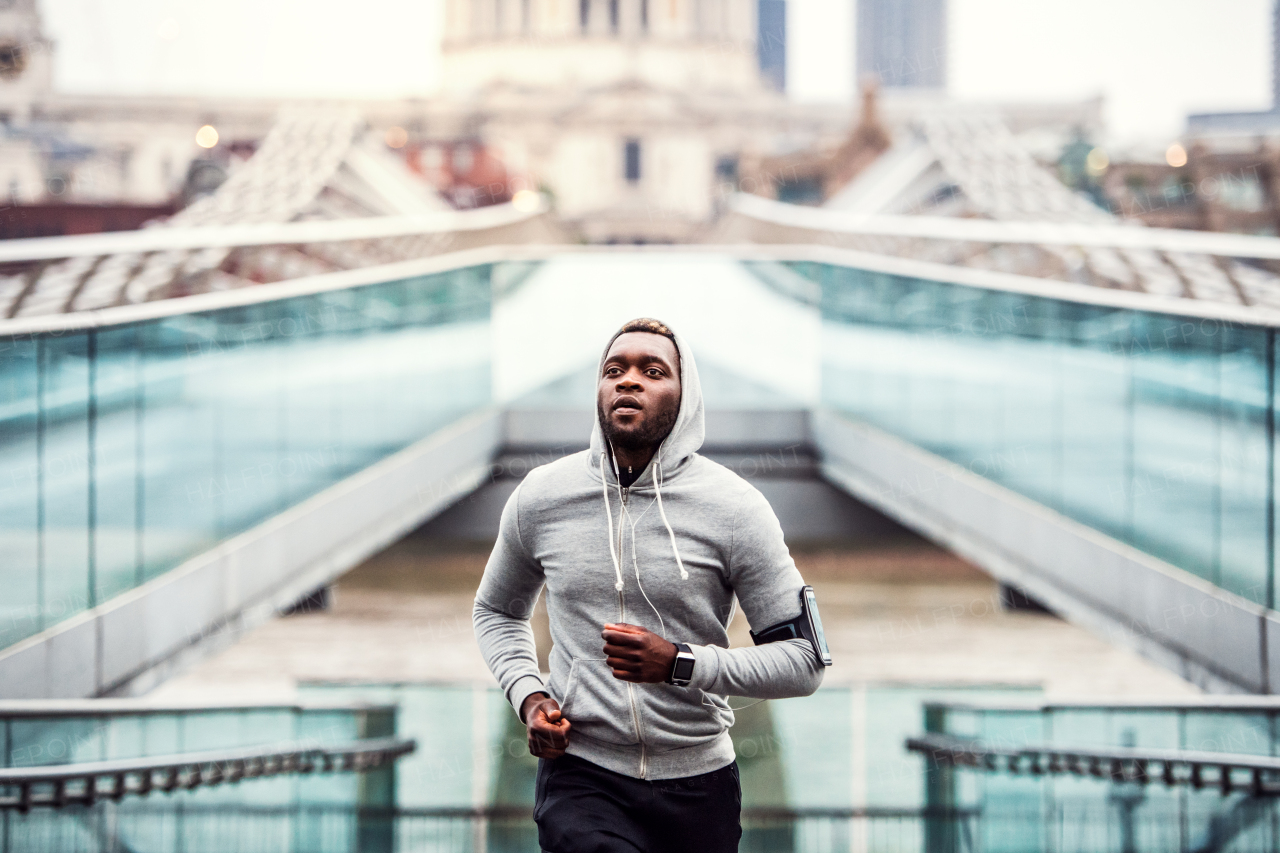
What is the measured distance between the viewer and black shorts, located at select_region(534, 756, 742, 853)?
259 cm

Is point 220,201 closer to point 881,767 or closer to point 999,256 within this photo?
point 999,256

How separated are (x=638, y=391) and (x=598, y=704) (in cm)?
54

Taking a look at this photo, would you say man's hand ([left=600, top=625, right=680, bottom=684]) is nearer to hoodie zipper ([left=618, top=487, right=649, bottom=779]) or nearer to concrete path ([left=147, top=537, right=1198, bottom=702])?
hoodie zipper ([left=618, top=487, right=649, bottom=779])

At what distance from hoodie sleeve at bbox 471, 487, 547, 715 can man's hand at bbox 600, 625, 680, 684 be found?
299 mm

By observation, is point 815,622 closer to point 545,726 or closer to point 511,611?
point 545,726

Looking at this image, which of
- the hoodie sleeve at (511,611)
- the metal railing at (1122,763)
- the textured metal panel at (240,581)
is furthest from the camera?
the textured metal panel at (240,581)

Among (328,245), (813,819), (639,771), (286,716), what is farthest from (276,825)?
(328,245)

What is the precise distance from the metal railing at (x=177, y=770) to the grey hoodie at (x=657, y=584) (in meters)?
2.25

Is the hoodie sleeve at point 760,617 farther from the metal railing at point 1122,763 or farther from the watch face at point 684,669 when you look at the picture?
the metal railing at point 1122,763

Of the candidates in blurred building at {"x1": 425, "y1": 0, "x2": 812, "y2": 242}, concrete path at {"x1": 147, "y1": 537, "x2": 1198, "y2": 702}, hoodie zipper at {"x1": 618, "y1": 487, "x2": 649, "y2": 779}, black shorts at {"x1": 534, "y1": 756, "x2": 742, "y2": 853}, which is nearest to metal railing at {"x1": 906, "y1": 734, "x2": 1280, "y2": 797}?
black shorts at {"x1": 534, "y1": 756, "x2": 742, "y2": 853}

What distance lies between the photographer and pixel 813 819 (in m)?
5.39

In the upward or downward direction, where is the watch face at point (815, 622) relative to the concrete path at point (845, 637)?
upward

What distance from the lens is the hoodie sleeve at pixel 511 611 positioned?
2.72m

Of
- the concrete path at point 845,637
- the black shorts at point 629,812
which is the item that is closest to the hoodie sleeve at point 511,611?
the black shorts at point 629,812
